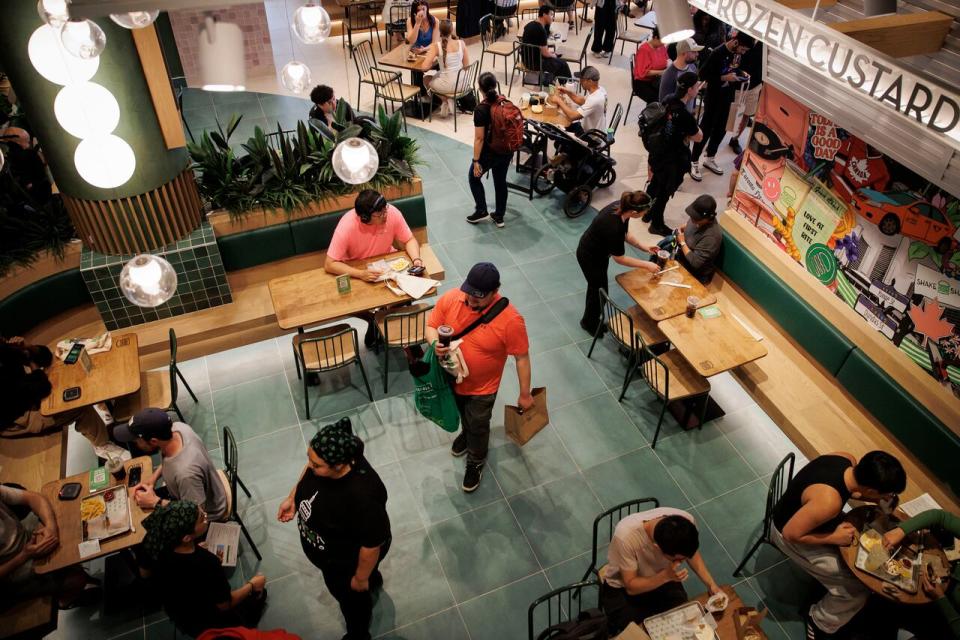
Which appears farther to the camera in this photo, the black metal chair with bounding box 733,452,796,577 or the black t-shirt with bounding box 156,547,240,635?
the black metal chair with bounding box 733,452,796,577

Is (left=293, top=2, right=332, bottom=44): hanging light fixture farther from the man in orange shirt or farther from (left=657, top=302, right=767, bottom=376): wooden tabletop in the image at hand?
(left=657, top=302, right=767, bottom=376): wooden tabletop

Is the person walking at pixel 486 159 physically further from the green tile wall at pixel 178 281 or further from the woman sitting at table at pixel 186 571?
the woman sitting at table at pixel 186 571

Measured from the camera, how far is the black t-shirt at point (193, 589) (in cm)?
307

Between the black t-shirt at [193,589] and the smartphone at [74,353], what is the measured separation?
229 centimetres

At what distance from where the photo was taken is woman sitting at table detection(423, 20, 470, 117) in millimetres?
9188

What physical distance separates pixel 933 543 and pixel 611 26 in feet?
34.0

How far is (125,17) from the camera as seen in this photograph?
11.5 feet

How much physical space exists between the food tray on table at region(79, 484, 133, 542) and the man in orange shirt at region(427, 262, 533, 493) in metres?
2.07

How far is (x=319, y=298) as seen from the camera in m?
5.23

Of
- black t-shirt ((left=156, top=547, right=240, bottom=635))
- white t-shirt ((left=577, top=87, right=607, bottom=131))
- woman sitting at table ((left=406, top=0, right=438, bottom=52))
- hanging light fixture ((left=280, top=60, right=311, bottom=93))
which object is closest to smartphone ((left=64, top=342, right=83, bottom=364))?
black t-shirt ((left=156, top=547, right=240, bottom=635))

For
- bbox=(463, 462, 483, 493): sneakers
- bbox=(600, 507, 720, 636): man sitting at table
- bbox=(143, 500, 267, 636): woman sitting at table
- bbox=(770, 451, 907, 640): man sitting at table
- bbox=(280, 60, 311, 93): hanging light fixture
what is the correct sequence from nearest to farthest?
bbox=(143, 500, 267, 636): woman sitting at table, bbox=(600, 507, 720, 636): man sitting at table, bbox=(770, 451, 907, 640): man sitting at table, bbox=(463, 462, 483, 493): sneakers, bbox=(280, 60, 311, 93): hanging light fixture

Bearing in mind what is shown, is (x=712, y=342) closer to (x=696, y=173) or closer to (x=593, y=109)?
(x=593, y=109)

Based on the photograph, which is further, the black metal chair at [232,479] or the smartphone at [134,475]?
the black metal chair at [232,479]

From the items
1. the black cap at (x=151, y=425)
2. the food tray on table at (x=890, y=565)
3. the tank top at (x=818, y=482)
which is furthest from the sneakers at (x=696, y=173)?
the black cap at (x=151, y=425)
